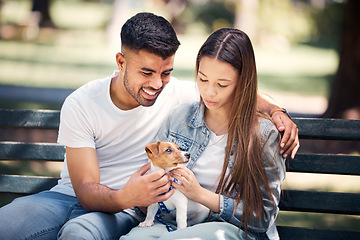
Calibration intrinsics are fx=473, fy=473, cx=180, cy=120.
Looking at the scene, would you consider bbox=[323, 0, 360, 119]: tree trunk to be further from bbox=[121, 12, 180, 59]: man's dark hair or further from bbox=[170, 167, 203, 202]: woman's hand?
bbox=[170, 167, 203, 202]: woman's hand

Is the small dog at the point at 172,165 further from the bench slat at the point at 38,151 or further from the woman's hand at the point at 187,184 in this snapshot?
the bench slat at the point at 38,151

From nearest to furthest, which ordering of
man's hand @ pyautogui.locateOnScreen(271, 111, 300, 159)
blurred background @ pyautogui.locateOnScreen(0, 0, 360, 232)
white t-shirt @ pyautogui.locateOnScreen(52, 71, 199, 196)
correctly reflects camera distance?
man's hand @ pyautogui.locateOnScreen(271, 111, 300, 159)
white t-shirt @ pyautogui.locateOnScreen(52, 71, 199, 196)
blurred background @ pyautogui.locateOnScreen(0, 0, 360, 232)

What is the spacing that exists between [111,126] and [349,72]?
4.95 metres

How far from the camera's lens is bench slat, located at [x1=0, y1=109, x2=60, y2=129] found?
3713 mm

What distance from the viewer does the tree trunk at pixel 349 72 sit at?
23.2 ft

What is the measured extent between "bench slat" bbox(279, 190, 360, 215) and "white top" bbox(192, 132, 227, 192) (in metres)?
0.66

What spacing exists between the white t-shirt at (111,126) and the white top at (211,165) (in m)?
0.47

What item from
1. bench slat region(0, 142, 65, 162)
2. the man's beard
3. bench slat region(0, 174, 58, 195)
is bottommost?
bench slat region(0, 174, 58, 195)

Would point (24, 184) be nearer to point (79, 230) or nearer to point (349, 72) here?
point (79, 230)

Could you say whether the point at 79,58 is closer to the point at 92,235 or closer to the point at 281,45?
the point at 281,45

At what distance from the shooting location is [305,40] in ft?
81.6

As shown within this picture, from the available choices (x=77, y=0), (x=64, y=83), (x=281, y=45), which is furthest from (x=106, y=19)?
(x=64, y=83)

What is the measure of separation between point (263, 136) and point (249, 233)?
23.8 inches

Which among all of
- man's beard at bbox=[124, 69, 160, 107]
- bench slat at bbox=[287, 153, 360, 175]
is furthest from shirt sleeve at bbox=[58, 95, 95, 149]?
bench slat at bbox=[287, 153, 360, 175]
